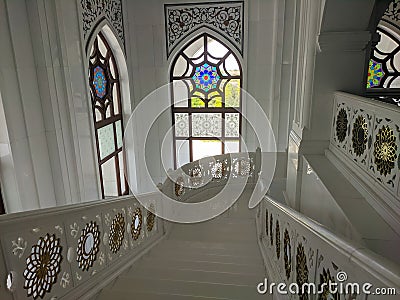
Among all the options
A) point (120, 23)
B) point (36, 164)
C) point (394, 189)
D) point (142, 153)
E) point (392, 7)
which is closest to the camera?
point (394, 189)

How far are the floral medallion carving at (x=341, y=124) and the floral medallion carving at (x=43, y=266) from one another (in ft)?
8.92

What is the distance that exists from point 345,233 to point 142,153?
5.85m

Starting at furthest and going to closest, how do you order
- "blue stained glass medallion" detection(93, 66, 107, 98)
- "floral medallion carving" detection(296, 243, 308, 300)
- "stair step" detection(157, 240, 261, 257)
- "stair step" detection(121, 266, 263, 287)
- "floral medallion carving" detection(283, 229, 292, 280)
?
"blue stained glass medallion" detection(93, 66, 107, 98)
"stair step" detection(157, 240, 261, 257)
"stair step" detection(121, 266, 263, 287)
"floral medallion carving" detection(283, 229, 292, 280)
"floral medallion carving" detection(296, 243, 308, 300)

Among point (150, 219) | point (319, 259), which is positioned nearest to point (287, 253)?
point (319, 259)

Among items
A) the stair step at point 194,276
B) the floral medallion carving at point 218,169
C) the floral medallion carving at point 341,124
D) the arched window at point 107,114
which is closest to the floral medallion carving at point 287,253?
the stair step at point 194,276

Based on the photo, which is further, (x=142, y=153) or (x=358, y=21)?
(x=142, y=153)

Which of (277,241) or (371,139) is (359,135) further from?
(277,241)

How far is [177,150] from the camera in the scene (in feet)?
25.8

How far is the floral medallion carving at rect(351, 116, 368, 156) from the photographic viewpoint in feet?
8.54

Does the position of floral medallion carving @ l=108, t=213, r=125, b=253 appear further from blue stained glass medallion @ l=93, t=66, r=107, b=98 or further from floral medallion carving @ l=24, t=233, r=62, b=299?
blue stained glass medallion @ l=93, t=66, r=107, b=98

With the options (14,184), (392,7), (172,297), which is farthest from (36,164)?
(392,7)

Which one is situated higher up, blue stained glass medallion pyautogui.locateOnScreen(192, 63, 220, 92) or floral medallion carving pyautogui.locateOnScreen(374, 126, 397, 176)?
blue stained glass medallion pyautogui.locateOnScreen(192, 63, 220, 92)

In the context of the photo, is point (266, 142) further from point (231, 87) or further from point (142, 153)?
point (142, 153)

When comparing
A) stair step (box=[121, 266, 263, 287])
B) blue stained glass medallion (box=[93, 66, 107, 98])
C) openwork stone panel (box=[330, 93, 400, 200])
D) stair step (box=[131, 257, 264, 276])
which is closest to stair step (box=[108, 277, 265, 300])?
stair step (box=[121, 266, 263, 287])
